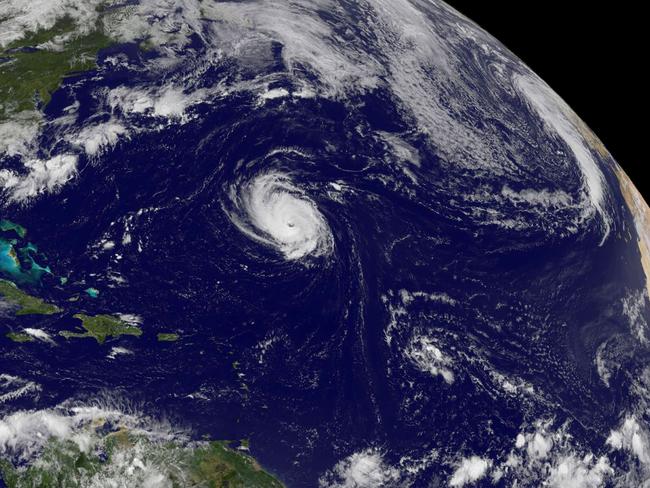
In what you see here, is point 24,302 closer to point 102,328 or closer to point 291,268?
point 102,328

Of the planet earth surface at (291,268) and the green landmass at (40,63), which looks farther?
the green landmass at (40,63)

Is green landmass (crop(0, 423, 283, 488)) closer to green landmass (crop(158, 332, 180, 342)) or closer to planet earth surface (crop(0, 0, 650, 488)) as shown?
planet earth surface (crop(0, 0, 650, 488))

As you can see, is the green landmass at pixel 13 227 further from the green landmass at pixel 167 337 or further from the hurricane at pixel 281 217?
the hurricane at pixel 281 217

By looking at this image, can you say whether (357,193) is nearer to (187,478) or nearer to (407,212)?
(407,212)

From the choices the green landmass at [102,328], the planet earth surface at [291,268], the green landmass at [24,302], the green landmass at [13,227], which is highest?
the planet earth surface at [291,268]

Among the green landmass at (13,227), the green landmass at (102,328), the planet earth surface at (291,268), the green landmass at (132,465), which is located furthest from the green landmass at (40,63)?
the green landmass at (132,465)

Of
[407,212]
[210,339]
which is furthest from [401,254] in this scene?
[210,339]

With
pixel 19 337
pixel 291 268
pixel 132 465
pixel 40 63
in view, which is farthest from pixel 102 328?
pixel 40 63

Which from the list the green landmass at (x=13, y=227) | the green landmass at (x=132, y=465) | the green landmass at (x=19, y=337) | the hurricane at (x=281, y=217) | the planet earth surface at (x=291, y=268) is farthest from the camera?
the hurricane at (x=281, y=217)
